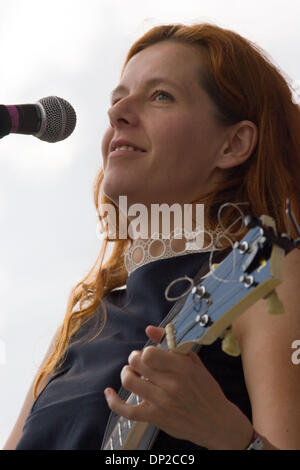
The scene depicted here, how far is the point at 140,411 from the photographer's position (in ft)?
5.36

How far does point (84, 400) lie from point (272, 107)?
108 cm

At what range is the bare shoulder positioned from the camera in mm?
1787

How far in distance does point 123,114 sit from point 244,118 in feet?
1.25

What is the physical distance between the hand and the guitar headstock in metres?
0.07

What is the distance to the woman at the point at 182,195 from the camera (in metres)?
1.99

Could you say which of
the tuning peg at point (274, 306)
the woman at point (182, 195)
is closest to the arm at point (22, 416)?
the woman at point (182, 195)

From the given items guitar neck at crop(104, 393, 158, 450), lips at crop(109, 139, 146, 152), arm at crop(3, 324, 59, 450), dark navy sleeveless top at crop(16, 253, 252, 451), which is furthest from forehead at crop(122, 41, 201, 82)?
guitar neck at crop(104, 393, 158, 450)

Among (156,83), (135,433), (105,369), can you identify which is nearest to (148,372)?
(135,433)

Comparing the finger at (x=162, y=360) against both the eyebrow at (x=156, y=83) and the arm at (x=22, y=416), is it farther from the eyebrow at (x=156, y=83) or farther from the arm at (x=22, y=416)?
the eyebrow at (x=156, y=83)

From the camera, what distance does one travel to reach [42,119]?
6.70ft

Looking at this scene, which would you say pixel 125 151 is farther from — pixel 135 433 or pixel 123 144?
pixel 135 433

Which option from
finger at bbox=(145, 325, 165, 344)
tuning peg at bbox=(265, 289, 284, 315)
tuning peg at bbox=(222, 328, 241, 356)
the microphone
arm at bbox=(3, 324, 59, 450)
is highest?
the microphone

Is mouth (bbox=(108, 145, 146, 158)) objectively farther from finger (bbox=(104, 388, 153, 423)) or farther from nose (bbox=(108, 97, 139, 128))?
finger (bbox=(104, 388, 153, 423))
